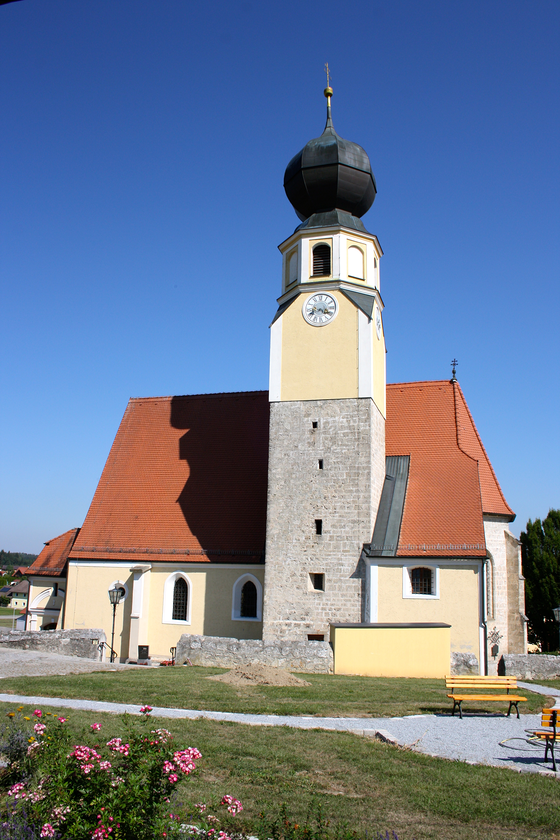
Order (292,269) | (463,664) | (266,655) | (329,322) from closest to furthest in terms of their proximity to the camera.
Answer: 1. (266,655)
2. (463,664)
3. (329,322)
4. (292,269)

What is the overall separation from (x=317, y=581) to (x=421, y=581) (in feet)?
9.54

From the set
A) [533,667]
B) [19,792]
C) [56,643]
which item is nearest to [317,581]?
[533,667]

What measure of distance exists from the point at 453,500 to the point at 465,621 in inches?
140

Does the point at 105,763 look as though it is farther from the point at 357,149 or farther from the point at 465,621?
the point at 357,149

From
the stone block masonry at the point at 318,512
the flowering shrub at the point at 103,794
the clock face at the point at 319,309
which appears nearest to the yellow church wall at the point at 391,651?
the stone block masonry at the point at 318,512

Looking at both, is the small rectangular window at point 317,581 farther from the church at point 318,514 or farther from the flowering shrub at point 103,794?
the flowering shrub at point 103,794

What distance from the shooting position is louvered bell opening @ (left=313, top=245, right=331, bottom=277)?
2131 centimetres

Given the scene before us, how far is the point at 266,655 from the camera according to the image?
15992 mm

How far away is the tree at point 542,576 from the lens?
32375mm

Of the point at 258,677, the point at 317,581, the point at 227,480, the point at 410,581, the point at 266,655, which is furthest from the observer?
the point at 227,480

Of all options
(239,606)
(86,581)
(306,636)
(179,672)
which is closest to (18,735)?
(179,672)

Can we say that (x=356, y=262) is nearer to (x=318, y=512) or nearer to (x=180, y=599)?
(x=318, y=512)

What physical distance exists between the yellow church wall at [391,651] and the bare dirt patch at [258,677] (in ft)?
8.89

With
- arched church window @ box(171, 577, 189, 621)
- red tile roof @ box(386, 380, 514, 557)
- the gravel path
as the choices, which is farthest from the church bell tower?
the gravel path
